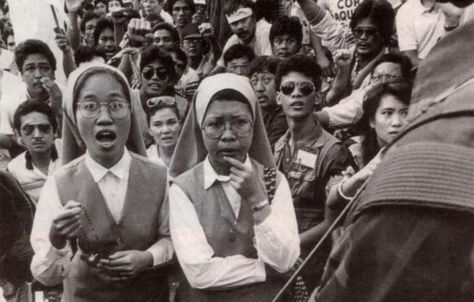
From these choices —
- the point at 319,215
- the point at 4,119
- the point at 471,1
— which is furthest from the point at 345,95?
the point at 4,119

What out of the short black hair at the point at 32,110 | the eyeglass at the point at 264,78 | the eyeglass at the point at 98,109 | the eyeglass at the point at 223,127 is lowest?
the short black hair at the point at 32,110

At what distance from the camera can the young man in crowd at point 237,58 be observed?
5660 millimetres

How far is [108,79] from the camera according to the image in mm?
3365

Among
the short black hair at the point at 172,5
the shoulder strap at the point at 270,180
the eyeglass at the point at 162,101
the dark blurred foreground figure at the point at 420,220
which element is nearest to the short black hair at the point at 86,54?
the short black hair at the point at 172,5

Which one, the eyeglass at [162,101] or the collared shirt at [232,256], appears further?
the eyeglass at [162,101]

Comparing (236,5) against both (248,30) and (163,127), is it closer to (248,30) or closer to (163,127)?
(248,30)

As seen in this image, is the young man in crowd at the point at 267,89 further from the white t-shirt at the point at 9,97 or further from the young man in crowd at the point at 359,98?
the white t-shirt at the point at 9,97

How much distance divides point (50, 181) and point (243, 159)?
0.80 m

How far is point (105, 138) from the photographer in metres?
3.30

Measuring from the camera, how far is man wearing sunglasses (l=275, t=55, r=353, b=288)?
3.90m

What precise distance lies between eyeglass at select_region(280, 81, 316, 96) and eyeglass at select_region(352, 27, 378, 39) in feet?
3.34

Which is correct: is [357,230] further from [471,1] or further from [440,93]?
[471,1]

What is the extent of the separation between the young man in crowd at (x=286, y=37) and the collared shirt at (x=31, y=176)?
1.81 meters

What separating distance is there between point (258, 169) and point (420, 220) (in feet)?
7.18
